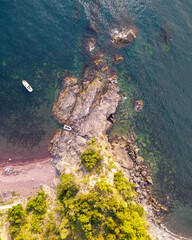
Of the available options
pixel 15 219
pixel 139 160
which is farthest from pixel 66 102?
pixel 15 219

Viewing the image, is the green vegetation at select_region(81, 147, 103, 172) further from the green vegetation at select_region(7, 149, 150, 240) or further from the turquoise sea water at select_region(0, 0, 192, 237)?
the turquoise sea water at select_region(0, 0, 192, 237)

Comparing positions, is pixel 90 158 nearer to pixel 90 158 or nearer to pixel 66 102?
pixel 90 158

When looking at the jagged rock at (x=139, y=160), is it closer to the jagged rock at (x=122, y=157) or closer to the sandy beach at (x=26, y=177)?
the jagged rock at (x=122, y=157)

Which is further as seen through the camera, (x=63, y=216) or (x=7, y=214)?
(x=7, y=214)

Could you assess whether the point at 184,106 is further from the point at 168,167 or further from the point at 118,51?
the point at 118,51

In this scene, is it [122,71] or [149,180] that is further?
[122,71]

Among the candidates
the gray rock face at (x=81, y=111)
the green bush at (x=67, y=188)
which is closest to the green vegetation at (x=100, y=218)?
the green bush at (x=67, y=188)

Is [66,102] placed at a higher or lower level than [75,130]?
higher

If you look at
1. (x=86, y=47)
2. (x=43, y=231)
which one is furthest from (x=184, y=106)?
(x=43, y=231)

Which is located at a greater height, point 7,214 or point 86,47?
point 86,47
